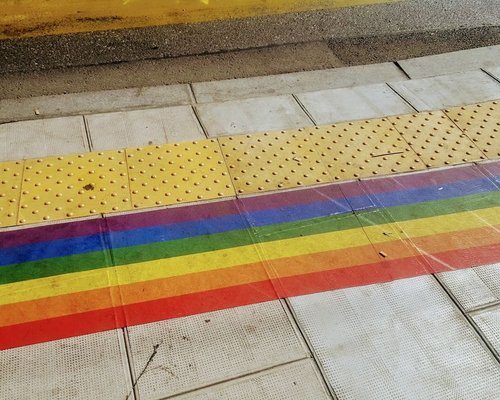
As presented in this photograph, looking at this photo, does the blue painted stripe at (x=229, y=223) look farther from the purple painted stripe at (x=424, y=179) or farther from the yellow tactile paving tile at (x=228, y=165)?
the yellow tactile paving tile at (x=228, y=165)

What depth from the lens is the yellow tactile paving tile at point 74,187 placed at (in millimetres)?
4172

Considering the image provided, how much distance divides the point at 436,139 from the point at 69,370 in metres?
4.03

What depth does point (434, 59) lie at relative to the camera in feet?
21.1

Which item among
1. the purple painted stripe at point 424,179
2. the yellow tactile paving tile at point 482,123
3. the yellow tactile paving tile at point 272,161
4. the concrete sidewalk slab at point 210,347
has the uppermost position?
the yellow tactile paving tile at point 482,123

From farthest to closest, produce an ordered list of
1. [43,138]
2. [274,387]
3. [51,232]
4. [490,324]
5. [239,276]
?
[43,138]
[51,232]
[239,276]
[490,324]
[274,387]

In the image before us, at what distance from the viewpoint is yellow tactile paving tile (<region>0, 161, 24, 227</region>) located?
409cm

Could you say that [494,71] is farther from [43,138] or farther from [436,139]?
[43,138]

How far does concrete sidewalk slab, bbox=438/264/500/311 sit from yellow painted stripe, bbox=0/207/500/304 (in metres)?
0.43

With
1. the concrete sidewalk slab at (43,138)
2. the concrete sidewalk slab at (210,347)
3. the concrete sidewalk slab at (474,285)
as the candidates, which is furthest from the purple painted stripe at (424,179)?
the concrete sidewalk slab at (43,138)

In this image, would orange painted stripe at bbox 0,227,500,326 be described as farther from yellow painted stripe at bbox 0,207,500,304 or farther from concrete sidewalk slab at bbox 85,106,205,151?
concrete sidewalk slab at bbox 85,106,205,151

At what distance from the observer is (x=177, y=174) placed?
4.57 metres

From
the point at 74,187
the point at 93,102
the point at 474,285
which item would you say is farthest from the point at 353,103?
the point at 74,187

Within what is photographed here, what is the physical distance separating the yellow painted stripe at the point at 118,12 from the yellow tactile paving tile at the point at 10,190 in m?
2.88

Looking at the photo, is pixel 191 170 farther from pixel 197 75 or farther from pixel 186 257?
pixel 197 75
